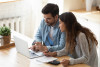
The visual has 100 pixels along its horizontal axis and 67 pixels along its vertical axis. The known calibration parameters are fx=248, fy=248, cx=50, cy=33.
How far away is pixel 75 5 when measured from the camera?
14.5 ft

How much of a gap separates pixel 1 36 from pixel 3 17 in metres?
1.50

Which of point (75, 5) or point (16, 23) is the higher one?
point (75, 5)

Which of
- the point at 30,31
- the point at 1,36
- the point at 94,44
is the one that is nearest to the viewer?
the point at 94,44

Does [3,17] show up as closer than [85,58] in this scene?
No

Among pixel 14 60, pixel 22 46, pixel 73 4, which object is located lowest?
pixel 14 60

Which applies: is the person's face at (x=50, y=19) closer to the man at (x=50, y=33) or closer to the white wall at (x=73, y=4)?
the man at (x=50, y=33)

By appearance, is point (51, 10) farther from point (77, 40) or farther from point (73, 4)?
point (73, 4)

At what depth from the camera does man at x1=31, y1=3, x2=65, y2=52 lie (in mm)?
2845

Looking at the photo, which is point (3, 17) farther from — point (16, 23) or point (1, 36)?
point (1, 36)

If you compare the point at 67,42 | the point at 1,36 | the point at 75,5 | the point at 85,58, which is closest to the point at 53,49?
the point at 67,42

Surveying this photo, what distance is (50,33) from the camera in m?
3.12

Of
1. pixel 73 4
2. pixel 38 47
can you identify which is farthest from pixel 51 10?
pixel 73 4

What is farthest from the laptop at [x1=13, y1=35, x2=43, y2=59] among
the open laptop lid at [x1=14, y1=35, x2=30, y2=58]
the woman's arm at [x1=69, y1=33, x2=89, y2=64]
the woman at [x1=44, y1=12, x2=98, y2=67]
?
the woman's arm at [x1=69, y1=33, x2=89, y2=64]

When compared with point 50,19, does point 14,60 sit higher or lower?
lower
